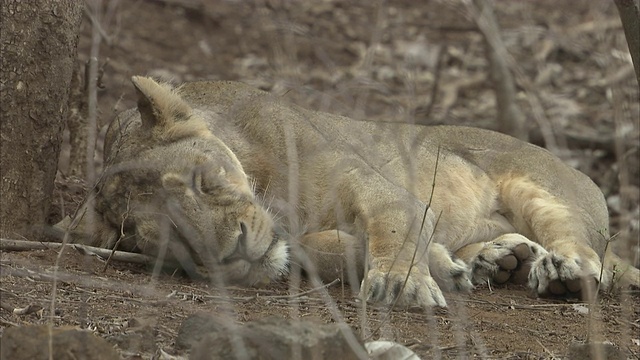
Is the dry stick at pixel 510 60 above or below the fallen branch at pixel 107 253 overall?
above

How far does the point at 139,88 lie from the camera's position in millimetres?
4340

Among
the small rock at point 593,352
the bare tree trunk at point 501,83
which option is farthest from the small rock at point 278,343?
the bare tree trunk at point 501,83

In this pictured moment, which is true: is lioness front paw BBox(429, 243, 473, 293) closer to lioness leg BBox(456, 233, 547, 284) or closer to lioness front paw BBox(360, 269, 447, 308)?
lioness leg BBox(456, 233, 547, 284)

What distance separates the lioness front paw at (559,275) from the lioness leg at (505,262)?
0.11 m

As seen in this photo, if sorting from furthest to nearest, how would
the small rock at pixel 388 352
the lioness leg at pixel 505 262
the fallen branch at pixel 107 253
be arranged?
1. the lioness leg at pixel 505 262
2. the fallen branch at pixel 107 253
3. the small rock at pixel 388 352

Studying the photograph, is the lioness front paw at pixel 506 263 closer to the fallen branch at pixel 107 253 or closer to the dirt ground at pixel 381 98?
the dirt ground at pixel 381 98

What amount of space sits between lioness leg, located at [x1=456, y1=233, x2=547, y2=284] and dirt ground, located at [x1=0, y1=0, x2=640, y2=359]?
85 mm

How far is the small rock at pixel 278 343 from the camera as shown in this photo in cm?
255

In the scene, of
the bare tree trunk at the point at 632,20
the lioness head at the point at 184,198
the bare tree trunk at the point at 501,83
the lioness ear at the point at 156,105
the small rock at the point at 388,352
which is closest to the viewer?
the small rock at the point at 388,352

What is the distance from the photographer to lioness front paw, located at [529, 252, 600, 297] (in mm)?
4527

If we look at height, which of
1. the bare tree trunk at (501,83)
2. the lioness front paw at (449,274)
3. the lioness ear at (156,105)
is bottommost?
the lioness front paw at (449,274)

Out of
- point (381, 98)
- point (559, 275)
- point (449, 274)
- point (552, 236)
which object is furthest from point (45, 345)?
point (381, 98)

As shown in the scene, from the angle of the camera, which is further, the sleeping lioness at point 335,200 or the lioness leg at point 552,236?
the lioness leg at point 552,236

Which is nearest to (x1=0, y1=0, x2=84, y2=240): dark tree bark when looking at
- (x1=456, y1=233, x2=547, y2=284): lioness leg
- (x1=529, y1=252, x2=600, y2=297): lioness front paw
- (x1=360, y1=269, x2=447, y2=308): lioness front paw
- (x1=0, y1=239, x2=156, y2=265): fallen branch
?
(x1=0, y1=239, x2=156, y2=265): fallen branch
